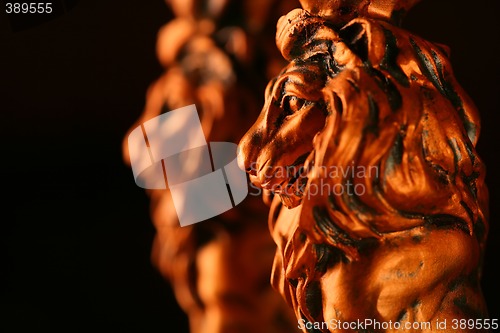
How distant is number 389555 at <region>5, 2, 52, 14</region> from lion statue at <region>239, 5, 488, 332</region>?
440mm

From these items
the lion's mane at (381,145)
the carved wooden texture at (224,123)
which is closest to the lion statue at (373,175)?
the lion's mane at (381,145)

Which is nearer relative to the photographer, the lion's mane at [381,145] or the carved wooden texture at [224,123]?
the lion's mane at [381,145]

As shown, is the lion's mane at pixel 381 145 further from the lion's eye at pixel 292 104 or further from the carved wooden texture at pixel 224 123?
the carved wooden texture at pixel 224 123

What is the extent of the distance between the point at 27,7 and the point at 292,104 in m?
0.49

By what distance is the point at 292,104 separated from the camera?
2.20 feet

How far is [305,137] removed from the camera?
669mm

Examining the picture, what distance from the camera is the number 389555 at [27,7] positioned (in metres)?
1.03

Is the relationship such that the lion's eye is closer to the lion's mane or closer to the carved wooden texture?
the lion's mane

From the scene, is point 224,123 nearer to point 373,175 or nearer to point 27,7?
point 27,7

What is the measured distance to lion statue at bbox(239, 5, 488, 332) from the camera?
24.5 inches

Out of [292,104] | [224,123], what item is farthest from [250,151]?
[224,123]

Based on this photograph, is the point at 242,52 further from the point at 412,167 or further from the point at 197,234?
the point at 412,167

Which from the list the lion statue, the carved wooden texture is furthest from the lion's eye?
the carved wooden texture

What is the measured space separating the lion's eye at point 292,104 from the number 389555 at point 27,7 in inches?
18.6
